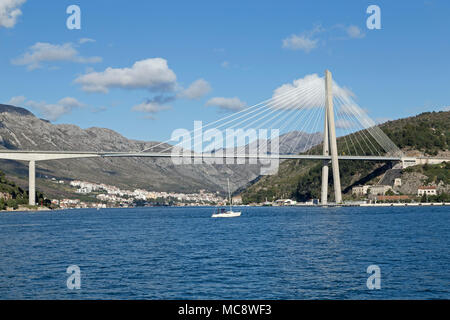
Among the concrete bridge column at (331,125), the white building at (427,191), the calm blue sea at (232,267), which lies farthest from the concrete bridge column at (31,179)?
the white building at (427,191)

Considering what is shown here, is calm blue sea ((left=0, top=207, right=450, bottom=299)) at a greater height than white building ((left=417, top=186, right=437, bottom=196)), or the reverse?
white building ((left=417, top=186, right=437, bottom=196))

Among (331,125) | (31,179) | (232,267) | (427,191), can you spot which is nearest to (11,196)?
(31,179)

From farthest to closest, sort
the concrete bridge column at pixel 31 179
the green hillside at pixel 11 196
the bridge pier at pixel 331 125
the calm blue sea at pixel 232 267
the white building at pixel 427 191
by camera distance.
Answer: the white building at pixel 427 191
the green hillside at pixel 11 196
the concrete bridge column at pixel 31 179
the bridge pier at pixel 331 125
the calm blue sea at pixel 232 267

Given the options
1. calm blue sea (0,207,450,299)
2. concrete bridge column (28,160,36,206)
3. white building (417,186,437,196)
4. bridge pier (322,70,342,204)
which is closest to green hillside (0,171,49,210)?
concrete bridge column (28,160,36,206)

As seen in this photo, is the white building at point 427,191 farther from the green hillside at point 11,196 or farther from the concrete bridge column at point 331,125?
the green hillside at point 11,196

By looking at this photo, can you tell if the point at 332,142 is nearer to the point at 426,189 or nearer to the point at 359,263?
the point at 426,189

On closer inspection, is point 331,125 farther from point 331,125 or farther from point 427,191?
point 427,191

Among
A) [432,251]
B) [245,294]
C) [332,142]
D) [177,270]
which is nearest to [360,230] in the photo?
[432,251]

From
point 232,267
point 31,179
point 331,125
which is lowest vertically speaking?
point 232,267

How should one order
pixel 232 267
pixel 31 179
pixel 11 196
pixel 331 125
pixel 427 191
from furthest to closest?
pixel 427 191 → pixel 11 196 → pixel 31 179 → pixel 331 125 → pixel 232 267

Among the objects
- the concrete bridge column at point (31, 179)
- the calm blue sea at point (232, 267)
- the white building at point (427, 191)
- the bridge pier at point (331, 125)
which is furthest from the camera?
the white building at point (427, 191)

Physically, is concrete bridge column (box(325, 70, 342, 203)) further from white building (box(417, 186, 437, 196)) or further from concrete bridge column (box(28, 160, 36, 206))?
concrete bridge column (box(28, 160, 36, 206))
